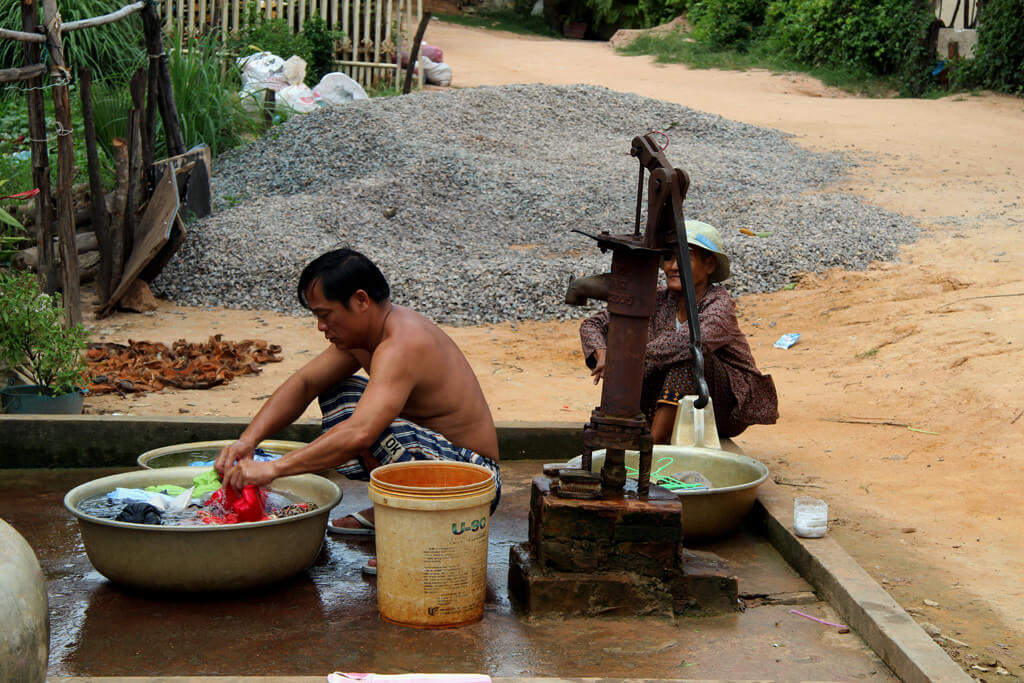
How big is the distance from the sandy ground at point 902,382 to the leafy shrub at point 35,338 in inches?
18.9

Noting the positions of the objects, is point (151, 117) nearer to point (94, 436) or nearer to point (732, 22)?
point (94, 436)

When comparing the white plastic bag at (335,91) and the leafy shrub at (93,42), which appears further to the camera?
the white plastic bag at (335,91)

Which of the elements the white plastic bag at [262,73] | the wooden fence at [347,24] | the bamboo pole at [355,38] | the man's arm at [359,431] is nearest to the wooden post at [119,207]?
the man's arm at [359,431]

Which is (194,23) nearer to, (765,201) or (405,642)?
(765,201)

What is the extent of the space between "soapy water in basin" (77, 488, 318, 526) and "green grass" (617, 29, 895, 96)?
16.3 metres

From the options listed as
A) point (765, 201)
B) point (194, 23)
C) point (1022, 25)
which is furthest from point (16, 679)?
point (1022, 25)

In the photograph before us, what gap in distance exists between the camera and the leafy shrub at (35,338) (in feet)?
16.6

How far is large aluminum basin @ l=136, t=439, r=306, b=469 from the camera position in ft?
13.1

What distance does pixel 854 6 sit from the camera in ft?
60.1

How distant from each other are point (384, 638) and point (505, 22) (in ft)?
80.5

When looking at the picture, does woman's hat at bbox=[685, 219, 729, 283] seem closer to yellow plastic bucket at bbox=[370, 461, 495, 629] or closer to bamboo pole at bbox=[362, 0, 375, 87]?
yellow plastic bucket at bbox=[370, 461, 495, 629]

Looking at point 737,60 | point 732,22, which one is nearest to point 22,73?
point 737,60

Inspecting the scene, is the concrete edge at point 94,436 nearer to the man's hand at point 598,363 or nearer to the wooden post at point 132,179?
the man's hand at point 598,363

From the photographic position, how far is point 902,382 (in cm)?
603
